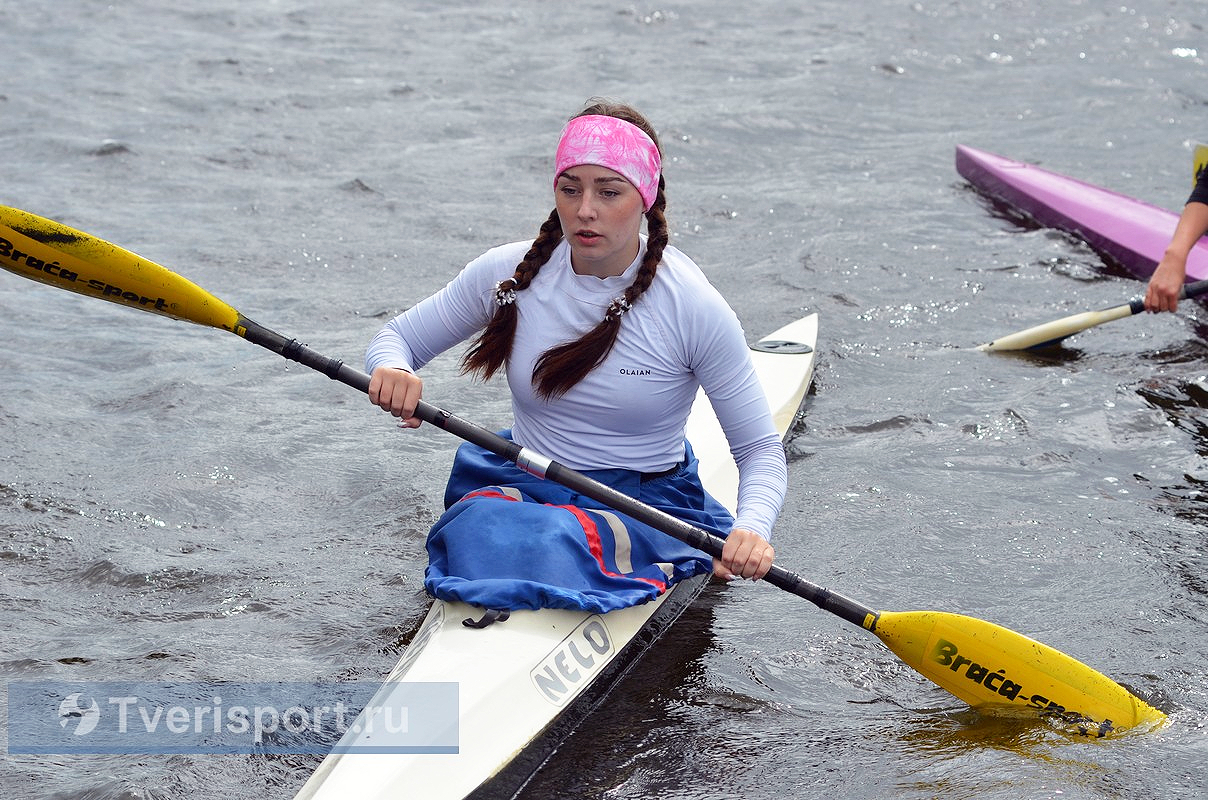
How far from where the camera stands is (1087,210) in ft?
26.2

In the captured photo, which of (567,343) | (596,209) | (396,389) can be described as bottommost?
(396,389)

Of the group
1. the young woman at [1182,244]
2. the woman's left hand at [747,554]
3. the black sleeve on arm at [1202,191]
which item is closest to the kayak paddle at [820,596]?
the woman's left hand at [747,554]

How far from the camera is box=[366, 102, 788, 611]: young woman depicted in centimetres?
329

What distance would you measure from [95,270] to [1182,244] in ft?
14.0

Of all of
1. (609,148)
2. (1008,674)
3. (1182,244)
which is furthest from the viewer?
(1182,244)

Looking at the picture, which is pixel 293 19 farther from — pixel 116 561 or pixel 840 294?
pixel 116 561

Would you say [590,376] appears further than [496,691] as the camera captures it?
Yes

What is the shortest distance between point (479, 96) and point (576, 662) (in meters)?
8.61

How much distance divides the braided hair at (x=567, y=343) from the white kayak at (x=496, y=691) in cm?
63

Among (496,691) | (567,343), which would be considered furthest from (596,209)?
(496,691)

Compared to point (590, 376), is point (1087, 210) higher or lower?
lower

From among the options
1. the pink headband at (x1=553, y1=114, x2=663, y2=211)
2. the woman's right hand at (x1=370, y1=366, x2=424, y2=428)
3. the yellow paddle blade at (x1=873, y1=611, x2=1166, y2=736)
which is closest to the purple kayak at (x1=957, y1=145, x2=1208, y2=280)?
the yellow paddle blade at (x1=873, y1=611, x2=1166, y2=736)

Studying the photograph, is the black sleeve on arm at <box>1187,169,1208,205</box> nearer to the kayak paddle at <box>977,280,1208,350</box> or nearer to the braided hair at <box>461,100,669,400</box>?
the kayak paddle at <box>977,280,1208,350</box>

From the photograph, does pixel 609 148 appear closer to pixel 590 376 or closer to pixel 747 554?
pixel 590 376
